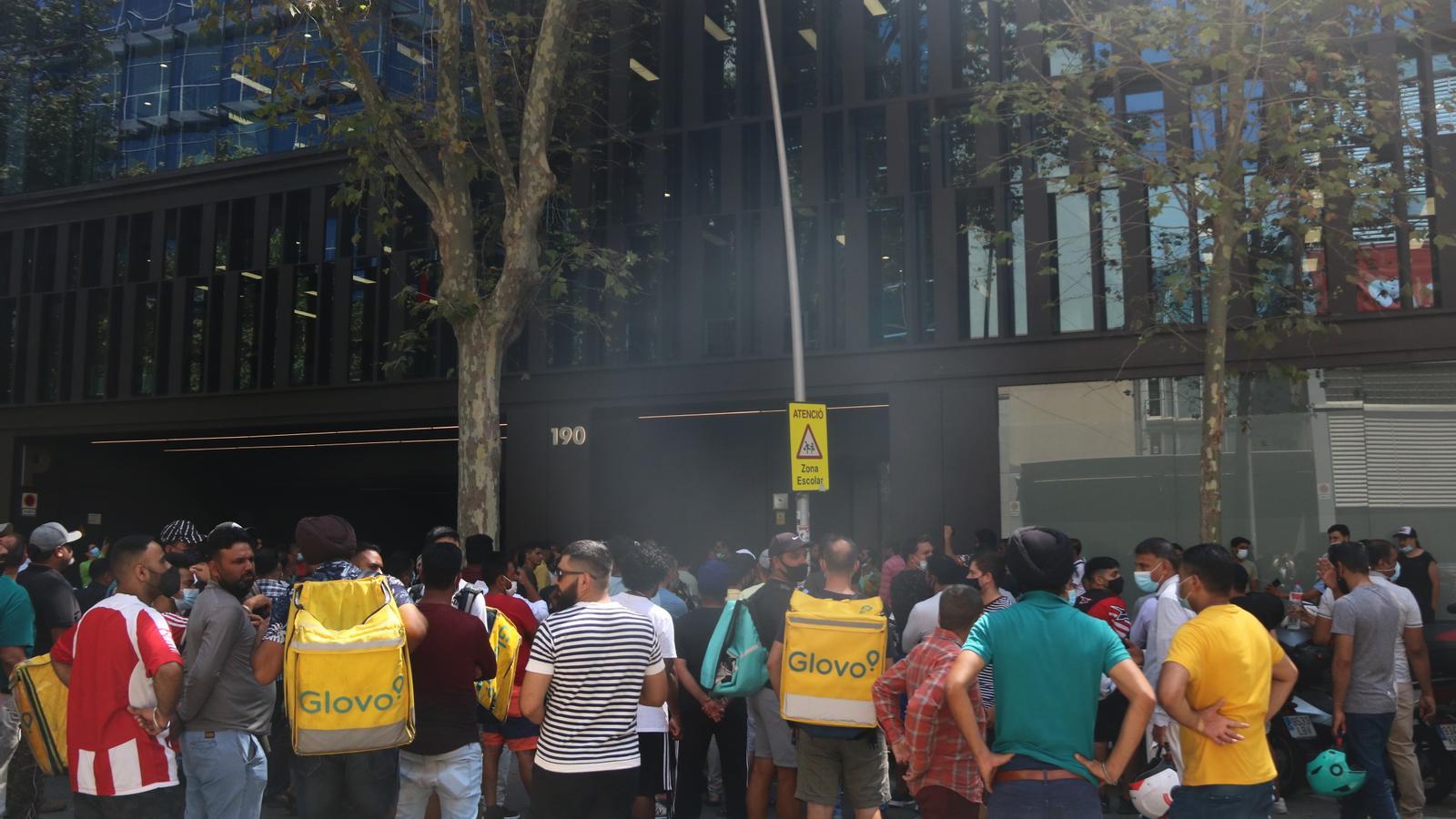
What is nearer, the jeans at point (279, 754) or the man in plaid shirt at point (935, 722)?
the man in plaid shirt at point (935, 722)

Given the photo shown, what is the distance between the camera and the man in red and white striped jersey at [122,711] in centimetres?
523

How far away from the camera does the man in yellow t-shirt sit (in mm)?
4723

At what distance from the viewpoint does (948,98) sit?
20844 millimetres

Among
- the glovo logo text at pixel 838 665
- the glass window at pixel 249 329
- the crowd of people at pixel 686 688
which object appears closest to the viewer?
the crowd of people at pixel 686 688

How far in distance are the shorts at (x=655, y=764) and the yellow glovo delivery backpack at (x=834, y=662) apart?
62.3 inches

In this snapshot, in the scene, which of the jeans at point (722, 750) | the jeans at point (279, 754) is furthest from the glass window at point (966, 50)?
the jeans at point (279, 754)

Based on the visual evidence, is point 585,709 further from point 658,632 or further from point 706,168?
point 706,168

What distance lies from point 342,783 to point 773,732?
281cm

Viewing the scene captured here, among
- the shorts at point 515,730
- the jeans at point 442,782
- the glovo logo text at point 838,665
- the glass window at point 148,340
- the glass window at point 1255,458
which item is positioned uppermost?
the glass window at point 148,340

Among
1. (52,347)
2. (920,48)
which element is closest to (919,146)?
(920,48)

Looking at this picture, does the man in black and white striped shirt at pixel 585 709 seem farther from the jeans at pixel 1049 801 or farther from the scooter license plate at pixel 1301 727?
the scooter license plate at pixel 1301 727

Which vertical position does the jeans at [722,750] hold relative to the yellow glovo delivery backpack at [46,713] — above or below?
below

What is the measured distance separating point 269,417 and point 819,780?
22.3m

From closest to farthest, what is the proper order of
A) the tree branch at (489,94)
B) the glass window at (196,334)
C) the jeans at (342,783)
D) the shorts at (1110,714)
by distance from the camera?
the jeans at (342,783) → the shorts at (1110,714) → the tree branch at (489,94) → the glass window at (196,334)
